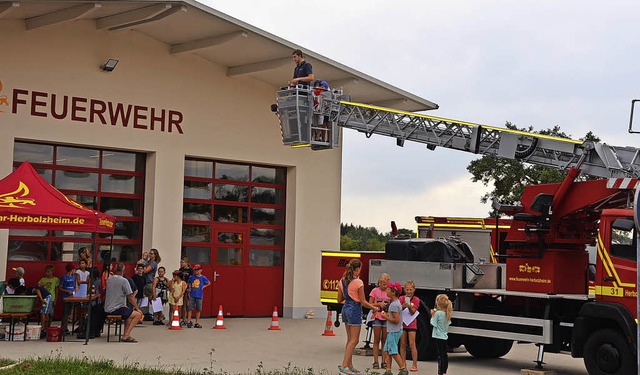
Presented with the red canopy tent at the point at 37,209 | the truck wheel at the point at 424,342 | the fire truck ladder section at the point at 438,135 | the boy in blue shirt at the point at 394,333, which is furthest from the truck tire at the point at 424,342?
the red canopy tent at the point at 37,209

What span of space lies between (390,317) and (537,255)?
8.98 ft

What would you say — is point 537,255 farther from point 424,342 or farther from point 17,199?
point 17,199

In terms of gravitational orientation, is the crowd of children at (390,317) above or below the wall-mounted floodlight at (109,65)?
below

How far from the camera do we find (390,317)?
1309 cm

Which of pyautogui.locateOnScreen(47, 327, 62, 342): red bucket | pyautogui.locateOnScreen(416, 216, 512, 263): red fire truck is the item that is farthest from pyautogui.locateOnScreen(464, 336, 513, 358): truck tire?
pyautogui.locateOnScreen(47, 327, 62, 342): red bucket

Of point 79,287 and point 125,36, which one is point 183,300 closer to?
point 79,287

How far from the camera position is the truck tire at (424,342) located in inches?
599

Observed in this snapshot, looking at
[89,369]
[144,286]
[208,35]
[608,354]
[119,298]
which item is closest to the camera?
[89,369]

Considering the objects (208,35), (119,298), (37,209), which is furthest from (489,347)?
(208,35)

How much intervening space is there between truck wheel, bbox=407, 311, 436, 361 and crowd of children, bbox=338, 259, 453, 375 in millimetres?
1135

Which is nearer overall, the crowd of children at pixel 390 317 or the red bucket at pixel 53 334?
the crowd of children at pixel 390 317

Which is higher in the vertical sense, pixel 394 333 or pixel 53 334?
pixel 394 333

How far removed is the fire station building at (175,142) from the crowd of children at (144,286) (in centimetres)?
107

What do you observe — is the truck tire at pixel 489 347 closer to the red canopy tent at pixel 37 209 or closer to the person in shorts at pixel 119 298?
the person in shorts at pixel 119 298
